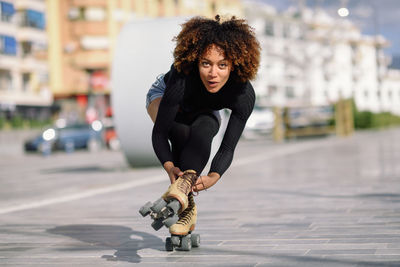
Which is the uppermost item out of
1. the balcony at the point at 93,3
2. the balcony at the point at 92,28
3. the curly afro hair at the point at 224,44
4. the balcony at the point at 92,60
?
the balcony at the point at 93,3

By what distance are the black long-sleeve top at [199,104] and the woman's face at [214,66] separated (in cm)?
11

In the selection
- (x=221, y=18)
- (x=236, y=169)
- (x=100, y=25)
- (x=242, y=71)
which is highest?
(x=100, y=25)

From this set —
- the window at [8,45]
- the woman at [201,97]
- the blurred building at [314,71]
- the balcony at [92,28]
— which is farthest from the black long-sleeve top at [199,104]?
the blurred building at [314,71]

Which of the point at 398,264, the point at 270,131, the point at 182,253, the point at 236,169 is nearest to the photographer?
the point at 398,264

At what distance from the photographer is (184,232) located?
526 cm

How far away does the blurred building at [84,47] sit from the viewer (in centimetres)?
5775

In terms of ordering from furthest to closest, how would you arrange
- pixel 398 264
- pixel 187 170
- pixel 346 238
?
pixel 346 238, pixel 187 170, pixel 398 264

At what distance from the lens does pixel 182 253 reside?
539 centimetres

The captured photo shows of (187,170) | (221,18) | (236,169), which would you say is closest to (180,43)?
(221,18)

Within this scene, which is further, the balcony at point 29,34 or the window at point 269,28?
the window at point 269,28

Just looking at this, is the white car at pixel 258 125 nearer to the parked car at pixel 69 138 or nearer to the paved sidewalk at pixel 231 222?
the parked car at pixel 69 138

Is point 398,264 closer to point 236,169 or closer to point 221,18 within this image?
point 221,18

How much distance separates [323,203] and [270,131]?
29.8 metres

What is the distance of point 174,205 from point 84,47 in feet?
180
